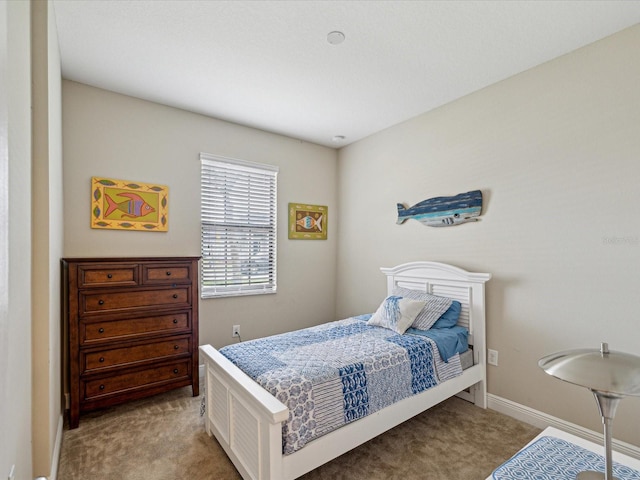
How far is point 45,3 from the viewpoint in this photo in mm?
1730

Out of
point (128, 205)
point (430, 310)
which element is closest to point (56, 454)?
point (128, 205)

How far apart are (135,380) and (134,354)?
205 millimetres

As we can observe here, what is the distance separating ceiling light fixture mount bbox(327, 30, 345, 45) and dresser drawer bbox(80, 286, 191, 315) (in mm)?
2237

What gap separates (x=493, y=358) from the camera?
272cm

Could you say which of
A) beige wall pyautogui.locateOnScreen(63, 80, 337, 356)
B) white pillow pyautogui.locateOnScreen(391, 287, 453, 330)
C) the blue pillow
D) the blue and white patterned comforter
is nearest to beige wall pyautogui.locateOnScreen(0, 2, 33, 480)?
the blue and white patterned comforter

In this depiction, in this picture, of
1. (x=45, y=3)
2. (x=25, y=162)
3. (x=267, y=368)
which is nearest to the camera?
(x=25, y=162)

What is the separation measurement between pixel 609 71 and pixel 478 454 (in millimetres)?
2626

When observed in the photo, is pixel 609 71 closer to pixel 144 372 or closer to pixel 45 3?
pixel 45 3

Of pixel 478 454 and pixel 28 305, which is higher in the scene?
pixel 28 305

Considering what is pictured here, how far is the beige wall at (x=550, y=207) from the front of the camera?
209 cm

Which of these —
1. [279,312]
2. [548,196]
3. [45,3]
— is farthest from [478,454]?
[45,3]

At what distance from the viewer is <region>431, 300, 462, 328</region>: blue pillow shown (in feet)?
8.94

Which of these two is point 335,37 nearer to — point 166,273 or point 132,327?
point 166,273

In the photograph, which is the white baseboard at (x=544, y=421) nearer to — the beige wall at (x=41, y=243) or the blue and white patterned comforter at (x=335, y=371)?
the blue and white patterned comforter at (x=335, y=371)
